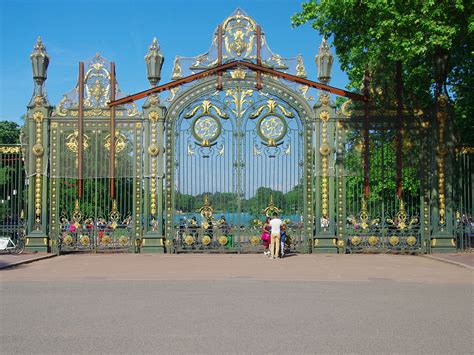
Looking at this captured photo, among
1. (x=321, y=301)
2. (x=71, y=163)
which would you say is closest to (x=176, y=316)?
(x=321, y=301)

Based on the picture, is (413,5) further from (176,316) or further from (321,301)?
(176,316)

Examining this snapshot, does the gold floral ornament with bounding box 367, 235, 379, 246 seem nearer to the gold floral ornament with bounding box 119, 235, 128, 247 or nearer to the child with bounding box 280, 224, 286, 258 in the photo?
the child with bounding box 280, 224, 286, 258

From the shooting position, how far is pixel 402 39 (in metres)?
16.2

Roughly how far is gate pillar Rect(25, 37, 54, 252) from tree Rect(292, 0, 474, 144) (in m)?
8.52

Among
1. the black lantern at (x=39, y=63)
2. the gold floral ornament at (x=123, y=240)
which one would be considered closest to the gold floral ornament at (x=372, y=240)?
the gold floral ornament at (x=123, y=240)

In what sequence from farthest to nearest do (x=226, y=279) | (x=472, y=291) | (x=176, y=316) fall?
1. (x=226, y=279)
2. (x=472, y=291)
3. (x=176, y=316)

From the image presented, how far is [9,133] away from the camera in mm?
44625

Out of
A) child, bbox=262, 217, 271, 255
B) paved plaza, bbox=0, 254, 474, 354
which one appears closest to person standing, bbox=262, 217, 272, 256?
child, bbox=262, 217, 271, 255

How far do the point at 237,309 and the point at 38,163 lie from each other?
12.5 metres

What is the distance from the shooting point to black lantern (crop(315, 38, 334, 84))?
19.2 meters

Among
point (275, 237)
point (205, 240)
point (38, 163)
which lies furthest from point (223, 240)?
point (38, 163)

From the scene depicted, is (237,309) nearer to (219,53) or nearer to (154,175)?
(154,175)

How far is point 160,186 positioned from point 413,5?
9.14 metres

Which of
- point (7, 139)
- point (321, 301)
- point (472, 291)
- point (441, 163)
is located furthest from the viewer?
point (7, 139)
